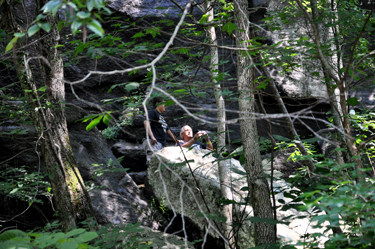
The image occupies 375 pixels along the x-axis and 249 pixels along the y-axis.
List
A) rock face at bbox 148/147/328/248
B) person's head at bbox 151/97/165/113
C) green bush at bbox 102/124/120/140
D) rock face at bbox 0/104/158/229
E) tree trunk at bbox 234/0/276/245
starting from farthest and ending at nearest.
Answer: green bush at bbox 102/124/120/140 → rock face at bbox 0/104/158/229 → rock face at bbox 148/147/328/248 → person's head at bbox 151/97/165/113 → tree trunk at bbox 234/0/276/245

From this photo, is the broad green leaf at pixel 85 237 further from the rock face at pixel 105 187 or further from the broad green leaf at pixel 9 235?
the rock face at pixel 105 187

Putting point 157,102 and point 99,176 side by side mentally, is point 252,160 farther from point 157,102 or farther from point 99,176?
point 99,176

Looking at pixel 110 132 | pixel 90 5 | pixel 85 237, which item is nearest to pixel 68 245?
pixel 85 237

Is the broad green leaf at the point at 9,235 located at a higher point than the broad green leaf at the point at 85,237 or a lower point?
higher

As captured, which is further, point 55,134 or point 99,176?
point 99,176

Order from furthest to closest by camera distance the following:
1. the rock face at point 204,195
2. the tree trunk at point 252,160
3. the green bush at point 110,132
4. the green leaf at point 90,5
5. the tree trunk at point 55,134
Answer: the green bush at point 110,132 → the rock face at point 204,195 → the tree trunk at point 55,134 → the tree trunk at point 252,160 → the green leaf at point 90,5

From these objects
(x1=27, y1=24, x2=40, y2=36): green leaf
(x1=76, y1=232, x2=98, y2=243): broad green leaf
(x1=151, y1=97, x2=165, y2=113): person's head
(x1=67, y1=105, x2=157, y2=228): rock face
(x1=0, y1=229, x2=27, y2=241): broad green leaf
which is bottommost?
(x1=67, y1=105, x2=157, y2=228): rock face

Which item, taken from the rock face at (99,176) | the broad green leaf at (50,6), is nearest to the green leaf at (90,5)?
the broad green leaf at (50,6)

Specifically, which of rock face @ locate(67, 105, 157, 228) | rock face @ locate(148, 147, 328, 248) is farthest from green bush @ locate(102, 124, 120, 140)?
rock face @ locate(148, 147, 328, 248)

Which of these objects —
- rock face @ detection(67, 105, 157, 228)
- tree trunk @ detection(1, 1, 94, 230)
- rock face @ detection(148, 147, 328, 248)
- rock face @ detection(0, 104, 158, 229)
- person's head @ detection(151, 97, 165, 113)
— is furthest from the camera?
rock face @ detection(67, 105, 157, 228)

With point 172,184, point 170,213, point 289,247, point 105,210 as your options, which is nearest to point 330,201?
point 289,247

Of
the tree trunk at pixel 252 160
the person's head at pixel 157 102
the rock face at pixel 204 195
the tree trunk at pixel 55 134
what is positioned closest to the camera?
the tree trunk at pixel 252 160

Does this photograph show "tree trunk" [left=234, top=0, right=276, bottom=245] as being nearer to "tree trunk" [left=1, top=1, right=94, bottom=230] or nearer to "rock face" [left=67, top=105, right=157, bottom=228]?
"tree trunk" [left=1, top=1, right=94, bottom=230]

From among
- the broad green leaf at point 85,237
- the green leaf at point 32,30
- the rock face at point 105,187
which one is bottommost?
the rock face at point 105,187
